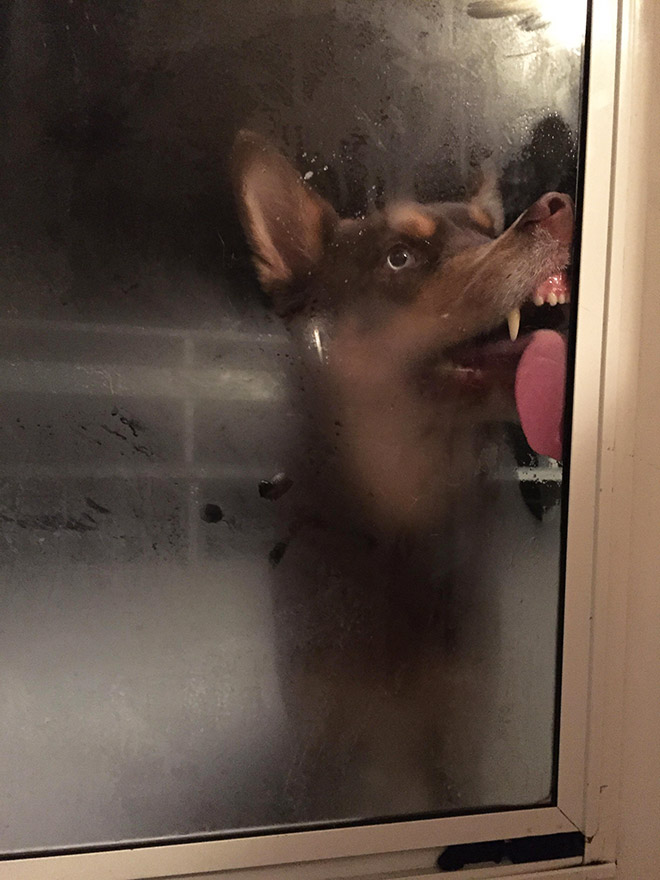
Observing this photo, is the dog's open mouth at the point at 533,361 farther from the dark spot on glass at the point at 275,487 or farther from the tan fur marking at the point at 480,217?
the dark spot on glass at the point at 275,487

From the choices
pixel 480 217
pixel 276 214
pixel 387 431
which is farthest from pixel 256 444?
pixel 480 217

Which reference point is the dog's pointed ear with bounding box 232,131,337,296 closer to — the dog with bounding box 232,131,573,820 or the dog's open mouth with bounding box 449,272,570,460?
the dog with bounding box 232,131,573,820

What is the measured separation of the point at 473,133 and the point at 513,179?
0.07 metres

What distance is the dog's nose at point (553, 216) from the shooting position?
77 centimetres

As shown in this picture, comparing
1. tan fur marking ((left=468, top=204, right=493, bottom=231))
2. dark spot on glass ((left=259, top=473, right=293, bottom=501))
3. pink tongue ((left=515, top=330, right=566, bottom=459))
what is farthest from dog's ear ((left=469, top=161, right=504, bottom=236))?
dark spot on glass ((left=259, top=473, right=293, bottom=501))

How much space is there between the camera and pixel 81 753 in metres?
0.71

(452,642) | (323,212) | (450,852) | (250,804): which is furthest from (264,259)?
(450,852)

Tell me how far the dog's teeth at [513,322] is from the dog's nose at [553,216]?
4.2 inches

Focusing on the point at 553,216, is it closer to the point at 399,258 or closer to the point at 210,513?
the point at 399,258

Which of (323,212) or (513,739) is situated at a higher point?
(323,212)

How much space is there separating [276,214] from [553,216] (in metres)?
0.35

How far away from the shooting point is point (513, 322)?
30.5 inches

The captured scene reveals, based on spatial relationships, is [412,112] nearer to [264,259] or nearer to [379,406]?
[264,259]

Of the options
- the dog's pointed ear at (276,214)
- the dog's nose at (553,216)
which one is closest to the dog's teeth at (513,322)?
the dog's nose at (553,216)
